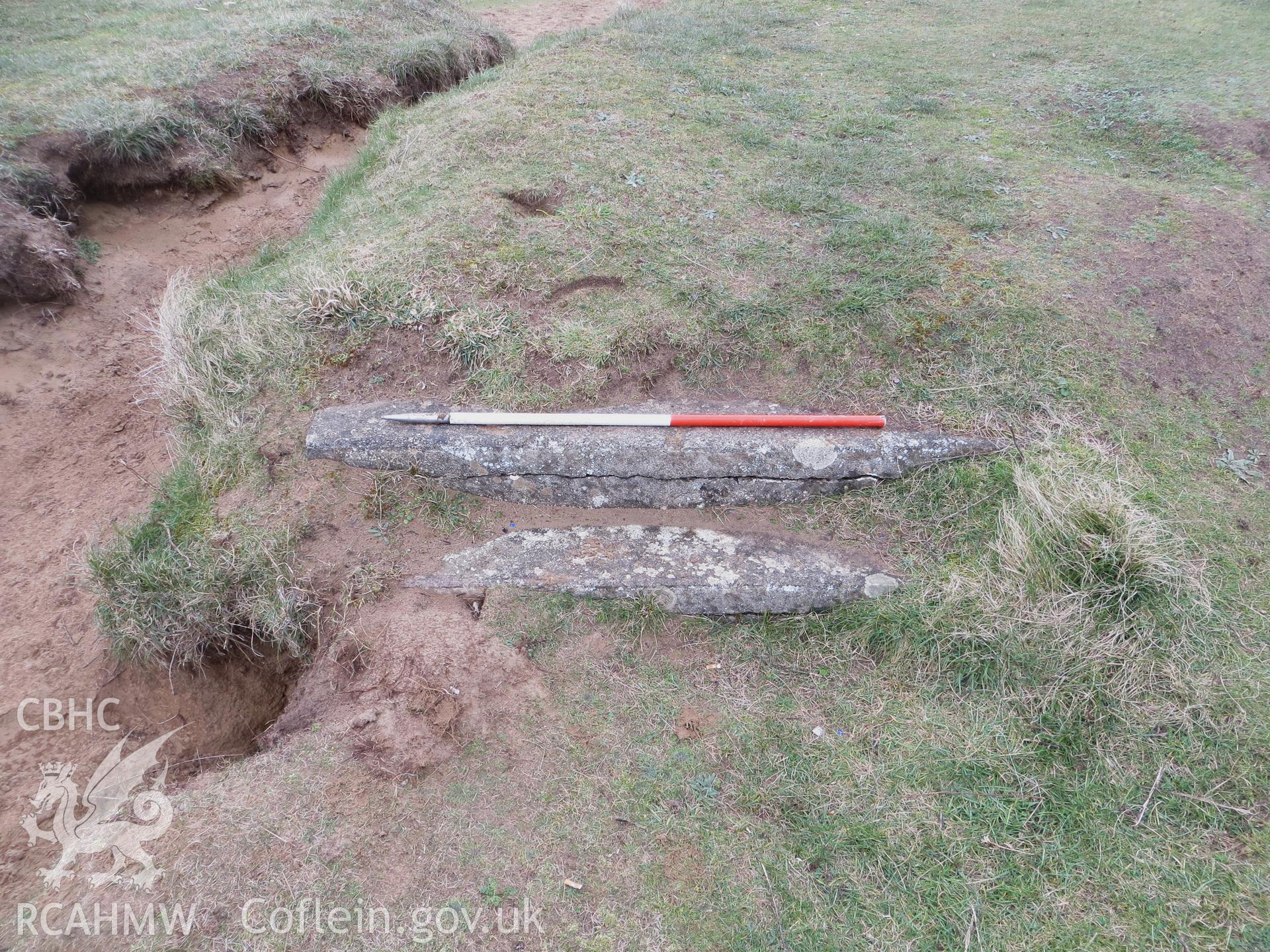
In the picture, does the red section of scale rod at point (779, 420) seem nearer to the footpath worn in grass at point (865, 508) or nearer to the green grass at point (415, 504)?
the footpath worn in grass at point (865, 508)

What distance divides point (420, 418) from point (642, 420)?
1.11 metres

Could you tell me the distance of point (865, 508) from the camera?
131 inches

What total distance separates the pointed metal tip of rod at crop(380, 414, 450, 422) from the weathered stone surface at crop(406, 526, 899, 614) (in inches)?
26.8

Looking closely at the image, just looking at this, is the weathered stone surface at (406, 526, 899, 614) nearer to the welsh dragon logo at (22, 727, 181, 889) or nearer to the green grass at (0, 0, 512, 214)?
the welsh dragon logo at (22, 727, 181, 889)

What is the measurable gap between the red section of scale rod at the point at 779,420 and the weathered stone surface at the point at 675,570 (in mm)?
532

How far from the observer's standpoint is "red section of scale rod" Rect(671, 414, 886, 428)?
3.39m

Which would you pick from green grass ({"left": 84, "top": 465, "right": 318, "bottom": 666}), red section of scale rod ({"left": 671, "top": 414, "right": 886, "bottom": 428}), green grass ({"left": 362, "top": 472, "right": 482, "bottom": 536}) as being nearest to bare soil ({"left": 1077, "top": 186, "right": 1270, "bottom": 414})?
red section of scale rod ({"left": 671, "top": 414, "right": 886, "bottom": 428})

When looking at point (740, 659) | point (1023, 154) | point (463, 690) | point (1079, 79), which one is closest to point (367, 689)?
point (463, 690)

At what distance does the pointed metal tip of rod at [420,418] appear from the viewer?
3.50 meters

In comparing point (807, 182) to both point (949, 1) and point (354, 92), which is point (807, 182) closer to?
point (354, 92)

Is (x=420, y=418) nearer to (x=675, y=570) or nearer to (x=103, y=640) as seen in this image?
(x=675, y=570)

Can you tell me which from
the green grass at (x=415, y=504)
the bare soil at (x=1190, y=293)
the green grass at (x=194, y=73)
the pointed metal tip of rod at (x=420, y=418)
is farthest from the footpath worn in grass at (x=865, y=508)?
the green grass at (x=194, y=73)

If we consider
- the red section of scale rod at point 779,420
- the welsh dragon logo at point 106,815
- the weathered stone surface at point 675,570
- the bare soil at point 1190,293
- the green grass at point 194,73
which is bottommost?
the welsh dragon logo at point 106,815

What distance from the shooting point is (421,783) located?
2551mm
